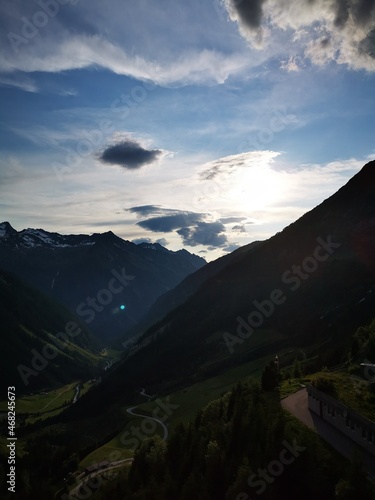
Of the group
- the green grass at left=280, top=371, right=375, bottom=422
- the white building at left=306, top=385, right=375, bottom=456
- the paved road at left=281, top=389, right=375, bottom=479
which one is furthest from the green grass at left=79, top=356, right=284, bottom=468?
the white building at left=306, top=385, right=375, bottom=456

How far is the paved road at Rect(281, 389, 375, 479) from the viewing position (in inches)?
1995

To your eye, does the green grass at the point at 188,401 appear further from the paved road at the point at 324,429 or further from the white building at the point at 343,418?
the white building at the point at 343,418

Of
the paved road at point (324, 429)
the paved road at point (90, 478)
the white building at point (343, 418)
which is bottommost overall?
the paved road at point (90, 478)

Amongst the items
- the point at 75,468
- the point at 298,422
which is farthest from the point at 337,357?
the point at 75,468

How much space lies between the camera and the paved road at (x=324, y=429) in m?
50.7

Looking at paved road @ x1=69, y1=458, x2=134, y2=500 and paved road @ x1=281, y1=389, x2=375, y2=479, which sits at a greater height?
paved road @ x1=281, y1=389, x2=375, y2=479

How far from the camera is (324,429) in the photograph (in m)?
60.4

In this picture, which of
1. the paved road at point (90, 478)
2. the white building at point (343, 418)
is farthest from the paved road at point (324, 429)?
the paved road at point (90, 478)

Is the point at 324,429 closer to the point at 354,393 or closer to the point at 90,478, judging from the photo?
the point at 354,393

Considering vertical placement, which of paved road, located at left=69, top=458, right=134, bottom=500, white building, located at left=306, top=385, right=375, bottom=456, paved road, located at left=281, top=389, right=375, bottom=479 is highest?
white building, located at left=306, top=385, right=375, bottom=456

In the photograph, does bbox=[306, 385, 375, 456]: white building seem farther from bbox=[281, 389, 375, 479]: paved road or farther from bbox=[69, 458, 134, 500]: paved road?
bbox=[69, 458, 134, 500]: paved road

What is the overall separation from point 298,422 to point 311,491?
53.6 feet

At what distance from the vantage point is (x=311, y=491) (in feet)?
157

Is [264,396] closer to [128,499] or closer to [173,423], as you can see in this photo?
[128,499]
